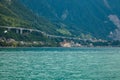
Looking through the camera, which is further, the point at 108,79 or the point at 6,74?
the point at 6,74

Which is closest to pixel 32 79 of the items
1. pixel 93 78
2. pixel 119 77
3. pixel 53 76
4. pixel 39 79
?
pixel 39 79

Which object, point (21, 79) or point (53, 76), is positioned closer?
point (21, 79)

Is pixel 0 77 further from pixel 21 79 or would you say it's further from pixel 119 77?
pixel 119 77

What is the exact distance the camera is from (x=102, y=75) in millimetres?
96438

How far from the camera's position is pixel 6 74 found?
9481cm

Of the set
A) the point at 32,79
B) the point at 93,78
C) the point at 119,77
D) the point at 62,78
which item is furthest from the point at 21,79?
the point at 119,77

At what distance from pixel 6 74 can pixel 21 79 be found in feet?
34.5

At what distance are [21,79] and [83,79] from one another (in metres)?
13.3

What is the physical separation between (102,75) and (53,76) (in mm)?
12518

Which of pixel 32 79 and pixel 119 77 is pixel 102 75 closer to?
pixel 119 77

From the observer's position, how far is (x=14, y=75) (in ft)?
304

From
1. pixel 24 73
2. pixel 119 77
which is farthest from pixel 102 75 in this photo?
pixel 24 73

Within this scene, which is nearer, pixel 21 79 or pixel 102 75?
pixel 21 79

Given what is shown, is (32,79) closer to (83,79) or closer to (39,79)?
(39,79)
